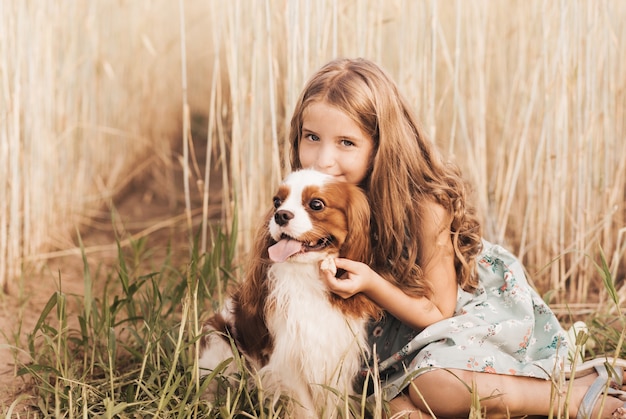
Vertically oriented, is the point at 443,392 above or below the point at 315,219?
below

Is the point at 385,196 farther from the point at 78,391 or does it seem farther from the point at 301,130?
the point at 78,391

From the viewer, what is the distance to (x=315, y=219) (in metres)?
1.65

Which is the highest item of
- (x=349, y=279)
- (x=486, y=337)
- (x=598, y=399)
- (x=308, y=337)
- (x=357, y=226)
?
(x=357, y=226)

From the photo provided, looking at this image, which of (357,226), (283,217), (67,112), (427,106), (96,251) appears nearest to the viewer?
(283,217)

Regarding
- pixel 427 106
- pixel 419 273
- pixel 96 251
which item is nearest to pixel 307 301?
pixel 419 273

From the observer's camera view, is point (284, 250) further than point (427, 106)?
No

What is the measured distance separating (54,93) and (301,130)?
1748 millimetres

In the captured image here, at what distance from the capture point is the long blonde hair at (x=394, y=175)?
189 centimetres

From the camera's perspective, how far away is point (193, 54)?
21.8 ft

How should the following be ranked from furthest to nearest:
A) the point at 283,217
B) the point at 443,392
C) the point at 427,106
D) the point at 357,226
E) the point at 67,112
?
the point at 67,112 < the point at 427,106 < the point at 443,392 < the point at 357,226 < the point at 283,217

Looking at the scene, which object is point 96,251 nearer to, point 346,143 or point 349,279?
point 346,143

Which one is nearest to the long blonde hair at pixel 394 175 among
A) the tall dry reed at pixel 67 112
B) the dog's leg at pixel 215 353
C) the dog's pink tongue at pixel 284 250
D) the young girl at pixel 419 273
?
the young girl at pixel 419 273

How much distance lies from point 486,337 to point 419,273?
265 mm

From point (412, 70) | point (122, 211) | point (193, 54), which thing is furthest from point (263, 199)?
point (193, 54)
